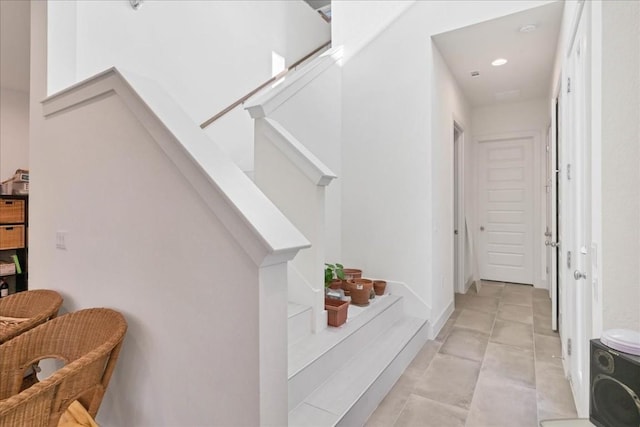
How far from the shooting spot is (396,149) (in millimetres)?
3260

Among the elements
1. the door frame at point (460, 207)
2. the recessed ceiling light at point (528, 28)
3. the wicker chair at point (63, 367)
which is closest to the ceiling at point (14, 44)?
the wicker chair at point (63, 367)

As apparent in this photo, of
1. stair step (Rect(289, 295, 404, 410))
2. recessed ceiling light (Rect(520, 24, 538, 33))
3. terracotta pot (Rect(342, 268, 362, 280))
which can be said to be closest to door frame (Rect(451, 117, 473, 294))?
recessed ceiling light (Rect(520, 24, 538, 33))

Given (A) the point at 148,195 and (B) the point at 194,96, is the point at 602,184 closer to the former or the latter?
(A) the point at 148,195

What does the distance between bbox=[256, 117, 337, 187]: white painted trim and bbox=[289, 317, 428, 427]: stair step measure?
121 cm

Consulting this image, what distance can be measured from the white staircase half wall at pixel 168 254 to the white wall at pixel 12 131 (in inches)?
112

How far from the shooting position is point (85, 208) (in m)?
1.72

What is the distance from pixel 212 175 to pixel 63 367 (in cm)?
96

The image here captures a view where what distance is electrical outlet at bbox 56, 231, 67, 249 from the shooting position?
6.06ft

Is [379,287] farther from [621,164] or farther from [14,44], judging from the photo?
[14,44]

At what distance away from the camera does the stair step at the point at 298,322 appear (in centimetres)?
212

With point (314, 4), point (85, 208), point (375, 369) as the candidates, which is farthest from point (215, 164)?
point (314, 4)

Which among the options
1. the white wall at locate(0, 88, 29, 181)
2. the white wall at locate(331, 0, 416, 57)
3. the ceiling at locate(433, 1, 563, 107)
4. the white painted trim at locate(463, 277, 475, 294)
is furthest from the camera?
the white painted trim at locate(463, 277, 475, 294)

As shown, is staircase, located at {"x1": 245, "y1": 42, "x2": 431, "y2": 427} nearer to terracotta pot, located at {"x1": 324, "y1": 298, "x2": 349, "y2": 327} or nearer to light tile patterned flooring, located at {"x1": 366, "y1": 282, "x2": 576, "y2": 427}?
terracotta pot, located at {"x1": 324, "y1": 298, "x2": 349, "y2": 327}

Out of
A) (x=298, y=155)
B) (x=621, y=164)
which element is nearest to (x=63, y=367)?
(x=298, y=155)
